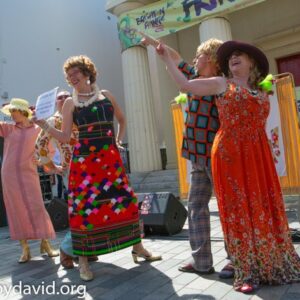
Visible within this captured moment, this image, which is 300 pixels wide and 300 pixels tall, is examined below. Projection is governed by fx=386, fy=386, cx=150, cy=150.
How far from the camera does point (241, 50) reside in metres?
2.54

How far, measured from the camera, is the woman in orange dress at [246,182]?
245 cm

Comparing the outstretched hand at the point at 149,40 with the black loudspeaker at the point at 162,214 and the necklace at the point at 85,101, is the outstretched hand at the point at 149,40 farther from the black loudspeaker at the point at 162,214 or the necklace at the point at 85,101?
the black loudspeaker at the point at 162,214

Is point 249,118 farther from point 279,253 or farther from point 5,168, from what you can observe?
point 5,168

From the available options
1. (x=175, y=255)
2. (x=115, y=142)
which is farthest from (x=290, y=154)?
(x=115, y=142)

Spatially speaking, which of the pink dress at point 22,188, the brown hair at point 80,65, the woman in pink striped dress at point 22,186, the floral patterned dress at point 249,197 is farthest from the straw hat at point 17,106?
the floral patterned dress at point 249,197

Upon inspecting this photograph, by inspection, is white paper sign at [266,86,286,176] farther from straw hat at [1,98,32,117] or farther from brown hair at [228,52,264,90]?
straw hat at [1,98,32,117]

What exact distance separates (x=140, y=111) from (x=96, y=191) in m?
7.31

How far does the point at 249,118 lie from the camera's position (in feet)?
8.13

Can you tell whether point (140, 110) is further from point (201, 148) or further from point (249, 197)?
point (249, 197)

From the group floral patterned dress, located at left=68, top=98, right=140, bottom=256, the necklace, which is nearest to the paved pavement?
floral patterned dress, located at left=68, top=98, right=140, bottom=256

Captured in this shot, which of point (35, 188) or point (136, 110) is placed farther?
point (136, 110)

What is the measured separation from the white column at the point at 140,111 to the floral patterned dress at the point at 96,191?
23.3ft

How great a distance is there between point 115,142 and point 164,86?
26.8ft

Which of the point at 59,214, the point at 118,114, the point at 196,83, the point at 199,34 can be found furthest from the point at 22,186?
the point at 199,34
